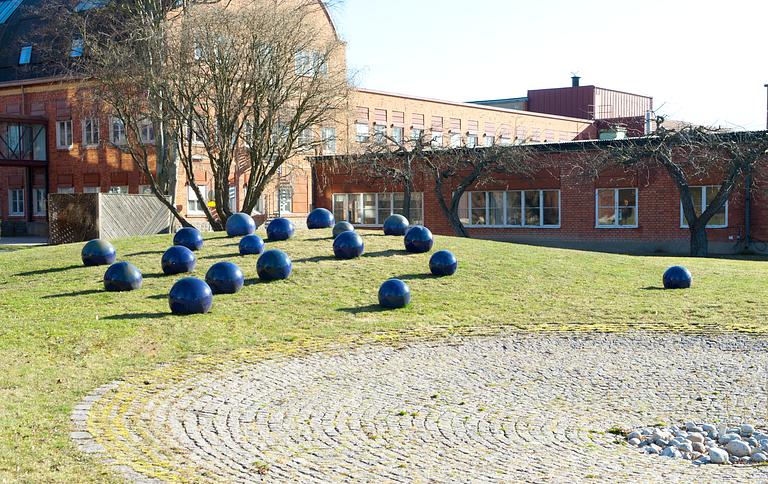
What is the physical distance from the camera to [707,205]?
1366 inches

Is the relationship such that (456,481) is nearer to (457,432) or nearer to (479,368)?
(457,432)

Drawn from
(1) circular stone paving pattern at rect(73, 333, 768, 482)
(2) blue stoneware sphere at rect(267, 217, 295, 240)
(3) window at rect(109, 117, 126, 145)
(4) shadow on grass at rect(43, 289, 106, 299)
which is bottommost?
(1) circular stone paving pattern at rect(73, 333, 768, 482)

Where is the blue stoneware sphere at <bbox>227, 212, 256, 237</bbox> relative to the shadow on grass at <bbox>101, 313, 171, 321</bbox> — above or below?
above

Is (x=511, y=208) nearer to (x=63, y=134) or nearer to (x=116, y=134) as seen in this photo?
(x=116, y=134)

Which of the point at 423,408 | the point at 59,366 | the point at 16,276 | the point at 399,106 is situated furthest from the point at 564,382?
the point at 399,106

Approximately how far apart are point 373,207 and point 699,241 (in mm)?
17862

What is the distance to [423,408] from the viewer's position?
8812 millimetres

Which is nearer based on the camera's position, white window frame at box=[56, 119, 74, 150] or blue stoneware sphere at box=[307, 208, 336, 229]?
blue stoneware sphere at box=[307, 208, 336, 229]

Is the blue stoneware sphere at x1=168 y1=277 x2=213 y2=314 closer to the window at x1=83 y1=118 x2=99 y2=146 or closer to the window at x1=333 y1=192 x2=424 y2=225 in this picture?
the window at x1=333 y1=192 x2=424 y2=225

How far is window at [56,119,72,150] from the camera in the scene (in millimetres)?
47531

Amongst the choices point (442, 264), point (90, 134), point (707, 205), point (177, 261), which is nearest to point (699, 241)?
point (707, 205)

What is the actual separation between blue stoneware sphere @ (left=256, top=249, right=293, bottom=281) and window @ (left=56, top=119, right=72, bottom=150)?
3283cm

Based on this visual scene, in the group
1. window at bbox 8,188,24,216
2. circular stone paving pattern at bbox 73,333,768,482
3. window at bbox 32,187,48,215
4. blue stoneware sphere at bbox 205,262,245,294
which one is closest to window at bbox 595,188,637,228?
blue stoneware sphere at bbox 205,262,245,294

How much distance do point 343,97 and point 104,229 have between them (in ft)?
29.4
